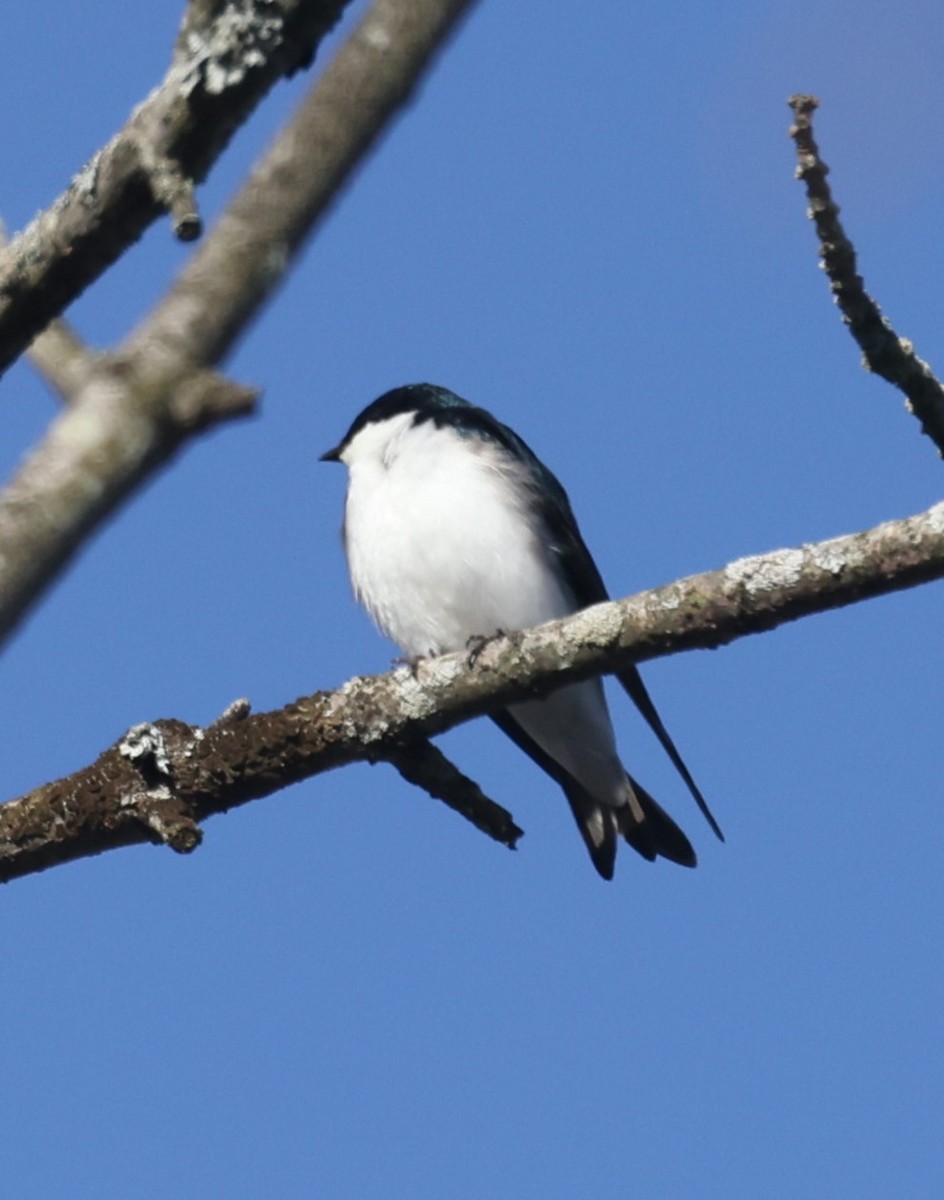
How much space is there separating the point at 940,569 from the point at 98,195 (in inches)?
61.6

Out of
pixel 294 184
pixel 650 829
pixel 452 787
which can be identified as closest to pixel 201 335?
pixel 294 184

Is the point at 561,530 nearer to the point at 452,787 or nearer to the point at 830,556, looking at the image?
the point at 452,787

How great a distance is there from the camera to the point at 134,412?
130 centimetres

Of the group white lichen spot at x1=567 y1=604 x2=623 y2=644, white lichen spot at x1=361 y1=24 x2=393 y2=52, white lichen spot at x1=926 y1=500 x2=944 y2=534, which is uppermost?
white lichen spot at x1=926 y1=500 x2=944 y2=534

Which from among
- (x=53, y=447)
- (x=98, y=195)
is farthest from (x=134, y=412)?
(x=98, y=195)

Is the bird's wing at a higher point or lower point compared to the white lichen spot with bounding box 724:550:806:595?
higher

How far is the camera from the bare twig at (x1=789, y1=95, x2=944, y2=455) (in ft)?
9.38

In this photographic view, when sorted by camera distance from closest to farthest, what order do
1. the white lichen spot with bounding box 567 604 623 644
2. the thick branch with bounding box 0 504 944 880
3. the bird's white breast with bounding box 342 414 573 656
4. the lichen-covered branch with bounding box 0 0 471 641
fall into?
1. the lichen-covered branch with bounding box 0 0 471 641
2. the white lichen spot with bounding box 567 604 623 644
3. the thick branch with bounding box 0 504 944 880
4. the bird's white breast with bounding box 342 414 573 656

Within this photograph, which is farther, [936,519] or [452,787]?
[452,787]

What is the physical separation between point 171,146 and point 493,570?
14.4 ft

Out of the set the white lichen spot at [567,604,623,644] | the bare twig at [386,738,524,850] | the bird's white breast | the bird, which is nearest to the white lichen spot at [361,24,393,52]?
the white lichen spot at [567,604,623,644]

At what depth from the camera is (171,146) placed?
1.59 metres

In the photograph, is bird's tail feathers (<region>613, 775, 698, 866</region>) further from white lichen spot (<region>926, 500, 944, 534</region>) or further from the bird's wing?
white lichen spot (<region>926, 500, 944, 534</region>)

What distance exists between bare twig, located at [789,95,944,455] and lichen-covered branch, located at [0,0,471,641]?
59.4 inches
